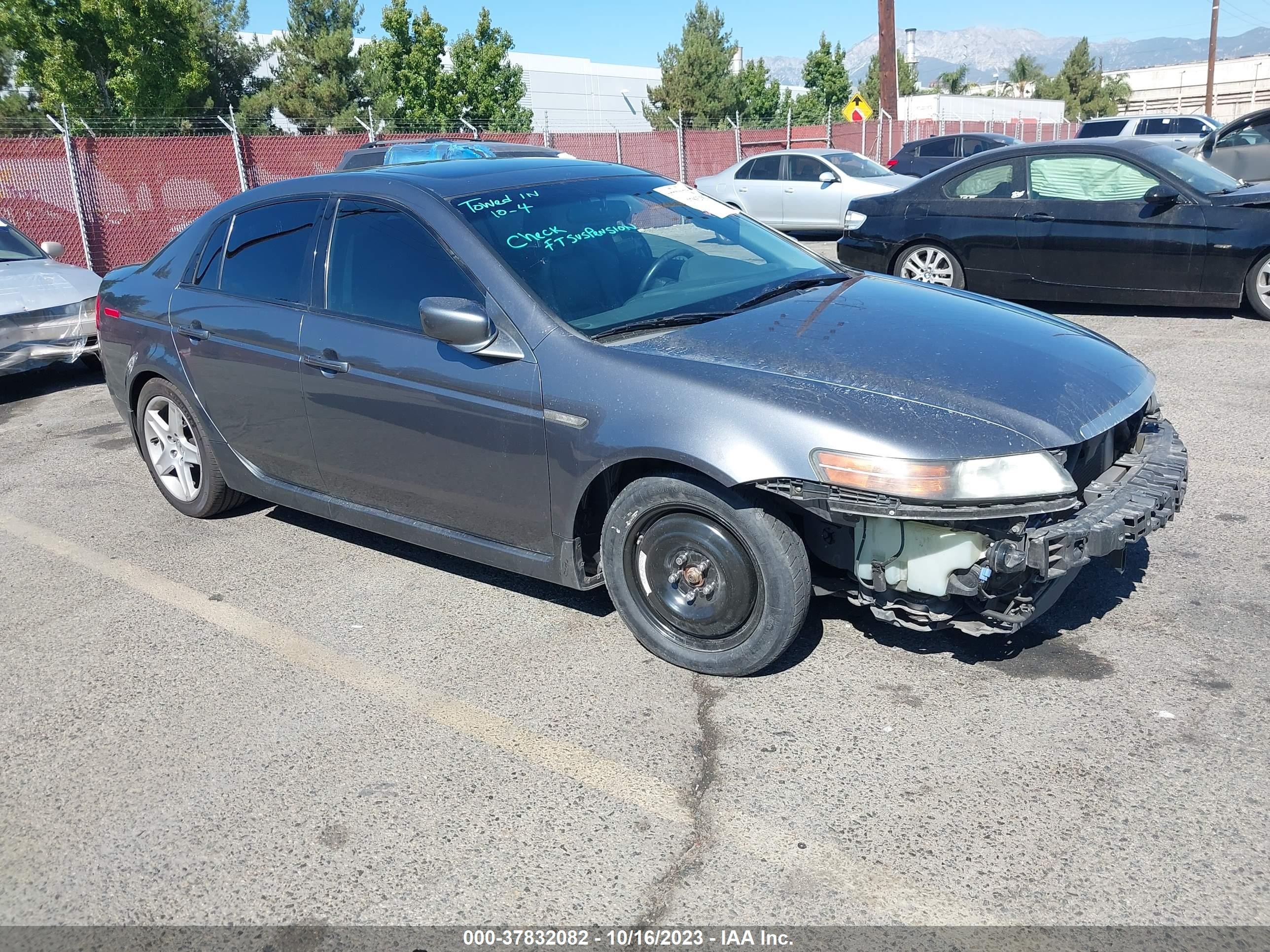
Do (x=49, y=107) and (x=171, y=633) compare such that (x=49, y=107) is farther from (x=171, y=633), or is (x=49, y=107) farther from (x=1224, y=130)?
(x=171, y=633)

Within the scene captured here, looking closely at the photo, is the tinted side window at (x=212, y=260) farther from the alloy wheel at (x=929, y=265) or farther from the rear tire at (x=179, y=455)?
the alloy wheel at (x=929, y=265)

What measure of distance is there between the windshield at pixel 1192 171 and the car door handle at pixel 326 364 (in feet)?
23.2

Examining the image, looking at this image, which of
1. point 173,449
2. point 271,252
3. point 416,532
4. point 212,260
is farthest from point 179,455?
point 416,532

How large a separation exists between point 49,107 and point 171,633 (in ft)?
111

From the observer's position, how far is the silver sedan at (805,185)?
16.7m

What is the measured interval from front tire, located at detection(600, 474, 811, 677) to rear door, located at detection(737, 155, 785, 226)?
14.3 metres

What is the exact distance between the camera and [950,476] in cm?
308

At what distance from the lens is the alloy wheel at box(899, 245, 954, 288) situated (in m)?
9.30

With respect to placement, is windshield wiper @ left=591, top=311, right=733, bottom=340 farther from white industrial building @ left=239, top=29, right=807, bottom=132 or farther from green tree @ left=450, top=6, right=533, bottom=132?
white industrial building @ left=239, top=29, right=807, bottom=132

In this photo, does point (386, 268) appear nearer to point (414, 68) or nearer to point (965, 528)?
point (965, 528)

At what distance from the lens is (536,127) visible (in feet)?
158

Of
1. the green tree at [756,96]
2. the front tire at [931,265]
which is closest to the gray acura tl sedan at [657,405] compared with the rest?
the front tire at [931,265]

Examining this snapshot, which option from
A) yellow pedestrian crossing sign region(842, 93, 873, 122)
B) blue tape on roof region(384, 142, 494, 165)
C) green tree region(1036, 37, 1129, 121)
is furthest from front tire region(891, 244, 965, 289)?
green tree region(1036, 37, 1129, 121)

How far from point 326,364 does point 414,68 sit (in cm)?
3564
